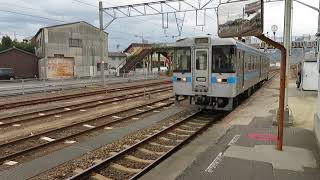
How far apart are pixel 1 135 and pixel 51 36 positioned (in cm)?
4058

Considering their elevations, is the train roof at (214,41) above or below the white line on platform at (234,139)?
above

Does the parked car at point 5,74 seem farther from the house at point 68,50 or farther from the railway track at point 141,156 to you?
the railway track at point 141,156

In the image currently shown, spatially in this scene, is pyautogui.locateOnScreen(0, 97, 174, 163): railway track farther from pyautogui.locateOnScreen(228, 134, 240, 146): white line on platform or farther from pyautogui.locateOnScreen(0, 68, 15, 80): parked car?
pyautogui.locateOnScreen(0, 68, 15, 80): parked car

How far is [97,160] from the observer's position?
Result: 26.6 feet

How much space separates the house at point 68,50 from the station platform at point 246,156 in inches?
1602

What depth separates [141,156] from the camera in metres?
8.62

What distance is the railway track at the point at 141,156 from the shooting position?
282 inches

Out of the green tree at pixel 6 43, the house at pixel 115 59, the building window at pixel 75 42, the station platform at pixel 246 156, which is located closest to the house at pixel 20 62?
the building window at pixel 75 42

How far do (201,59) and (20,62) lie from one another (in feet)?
135

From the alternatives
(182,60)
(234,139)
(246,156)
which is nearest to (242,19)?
(246,156)

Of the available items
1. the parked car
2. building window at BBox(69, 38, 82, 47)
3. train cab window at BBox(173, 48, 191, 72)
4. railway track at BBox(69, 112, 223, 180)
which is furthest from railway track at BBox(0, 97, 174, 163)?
building window at BBox(69, 38, 82, 47)

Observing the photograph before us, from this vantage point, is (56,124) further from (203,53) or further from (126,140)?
(203,53)

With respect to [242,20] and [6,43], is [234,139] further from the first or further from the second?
[6,43]

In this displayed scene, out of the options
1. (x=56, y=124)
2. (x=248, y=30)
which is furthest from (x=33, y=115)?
(x=248, y=30)
